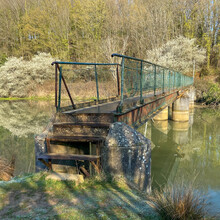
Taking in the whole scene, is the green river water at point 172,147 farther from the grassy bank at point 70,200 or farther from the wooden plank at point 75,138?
the wooden plank at point 75,138

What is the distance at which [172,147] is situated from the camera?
523 inches

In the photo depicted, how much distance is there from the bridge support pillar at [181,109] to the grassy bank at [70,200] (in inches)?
661

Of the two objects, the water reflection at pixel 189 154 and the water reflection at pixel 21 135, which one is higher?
the water reflection at pixel 21 135

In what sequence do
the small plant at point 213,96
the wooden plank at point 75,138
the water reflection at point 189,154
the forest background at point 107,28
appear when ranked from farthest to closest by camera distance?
the forest background at point 107,28, the small plant at point 213,96, the water reflection at point 189,154, the wooden plank at point 75,138

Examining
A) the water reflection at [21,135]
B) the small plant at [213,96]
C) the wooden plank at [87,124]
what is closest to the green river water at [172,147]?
the water reflection at [21,135]

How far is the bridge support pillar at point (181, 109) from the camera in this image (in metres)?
19.1

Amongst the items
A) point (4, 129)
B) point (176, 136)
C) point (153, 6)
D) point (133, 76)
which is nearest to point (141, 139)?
point (133, 76)

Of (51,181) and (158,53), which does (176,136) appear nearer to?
(51,181)

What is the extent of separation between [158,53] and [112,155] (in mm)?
31077

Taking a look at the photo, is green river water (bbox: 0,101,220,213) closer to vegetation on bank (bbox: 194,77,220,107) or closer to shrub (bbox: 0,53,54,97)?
vegetation on bank (bbox: 194,77,220,107)

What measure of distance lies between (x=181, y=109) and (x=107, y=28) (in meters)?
21.6

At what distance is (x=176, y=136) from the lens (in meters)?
15.8

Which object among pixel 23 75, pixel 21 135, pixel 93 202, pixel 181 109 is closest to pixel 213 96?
pixel 181 109

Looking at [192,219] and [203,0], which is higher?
[203,0]
